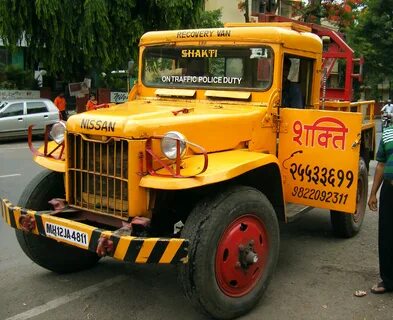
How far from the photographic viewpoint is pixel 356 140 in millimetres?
4949

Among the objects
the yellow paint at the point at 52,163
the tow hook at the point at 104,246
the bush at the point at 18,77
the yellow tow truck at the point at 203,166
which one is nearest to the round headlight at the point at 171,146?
the yellow tow truck at the point at 203,166

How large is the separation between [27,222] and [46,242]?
0.62 metres

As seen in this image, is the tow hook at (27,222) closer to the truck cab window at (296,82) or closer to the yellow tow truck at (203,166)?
the yellow tow truck at (203,166)

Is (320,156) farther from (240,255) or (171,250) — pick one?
(171,250)

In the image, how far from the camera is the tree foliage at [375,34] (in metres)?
31.3

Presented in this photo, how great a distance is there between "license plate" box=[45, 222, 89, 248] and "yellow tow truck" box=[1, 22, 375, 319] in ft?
0.04

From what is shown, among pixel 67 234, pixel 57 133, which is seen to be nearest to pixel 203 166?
pixel 67 234

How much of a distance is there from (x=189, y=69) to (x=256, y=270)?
7.46 ft

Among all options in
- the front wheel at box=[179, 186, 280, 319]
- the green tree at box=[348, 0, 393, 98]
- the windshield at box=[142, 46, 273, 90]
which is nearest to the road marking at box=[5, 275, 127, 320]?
the front wheel at box=[179, 186, 280, 319]

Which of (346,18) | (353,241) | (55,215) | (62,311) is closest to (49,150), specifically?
(55,215)

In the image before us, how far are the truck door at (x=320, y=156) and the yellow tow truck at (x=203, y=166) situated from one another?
0.01 m

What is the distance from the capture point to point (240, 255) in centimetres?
421

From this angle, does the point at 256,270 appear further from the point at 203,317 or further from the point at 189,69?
the point at 189,69

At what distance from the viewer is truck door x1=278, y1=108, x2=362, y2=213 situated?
197 inches
